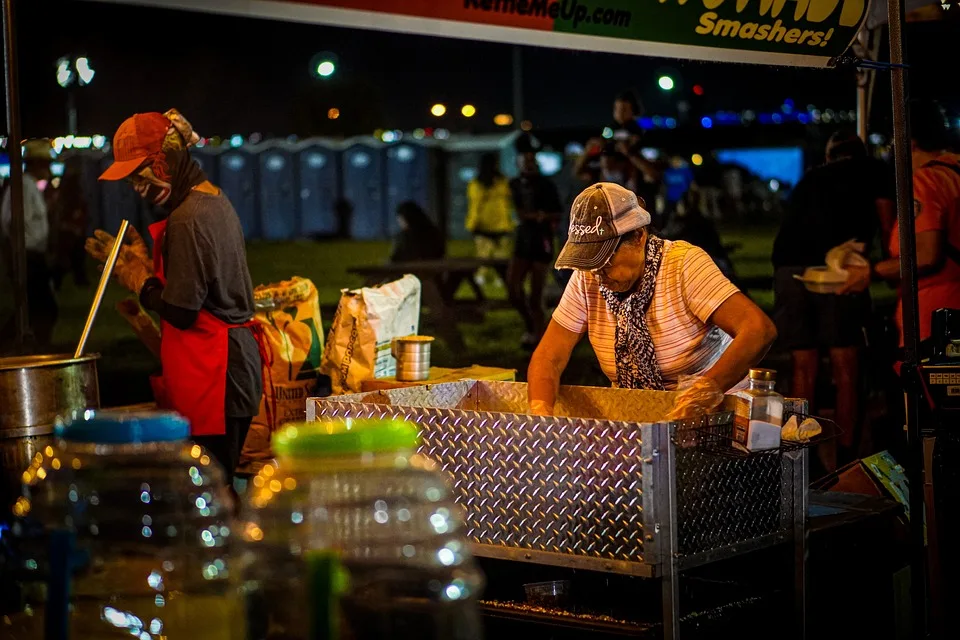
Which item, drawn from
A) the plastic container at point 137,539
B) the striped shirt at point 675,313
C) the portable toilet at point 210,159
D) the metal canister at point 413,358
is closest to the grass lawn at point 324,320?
the portable toilet at point 210,159

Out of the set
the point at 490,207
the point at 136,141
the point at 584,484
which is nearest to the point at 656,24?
the point at 136,141

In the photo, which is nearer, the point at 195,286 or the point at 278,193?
the point at 195,286

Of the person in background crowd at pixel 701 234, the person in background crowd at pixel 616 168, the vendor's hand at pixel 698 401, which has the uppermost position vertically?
the person in background crowd at pixel 616 168

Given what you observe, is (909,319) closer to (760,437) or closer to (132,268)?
(760,437)

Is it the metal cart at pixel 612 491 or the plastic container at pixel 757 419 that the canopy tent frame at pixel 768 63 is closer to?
the metal cart at pixel 612 491

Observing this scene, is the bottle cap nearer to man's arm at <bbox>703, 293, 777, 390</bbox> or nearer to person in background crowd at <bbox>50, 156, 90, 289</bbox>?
man's arm at <bbox>703, 293, 777, 390</bbox>

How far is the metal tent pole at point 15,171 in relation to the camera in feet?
20.3

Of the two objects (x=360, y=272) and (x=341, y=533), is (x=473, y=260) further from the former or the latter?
(x=341, y=533)

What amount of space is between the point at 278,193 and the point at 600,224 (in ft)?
117

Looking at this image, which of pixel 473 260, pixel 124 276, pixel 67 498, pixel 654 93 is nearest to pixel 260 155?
pixel 654 93

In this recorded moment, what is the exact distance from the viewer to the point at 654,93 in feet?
104

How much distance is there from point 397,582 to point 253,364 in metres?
3.74

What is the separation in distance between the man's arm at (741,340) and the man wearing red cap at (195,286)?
2.30m

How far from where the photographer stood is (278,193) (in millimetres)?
39062
